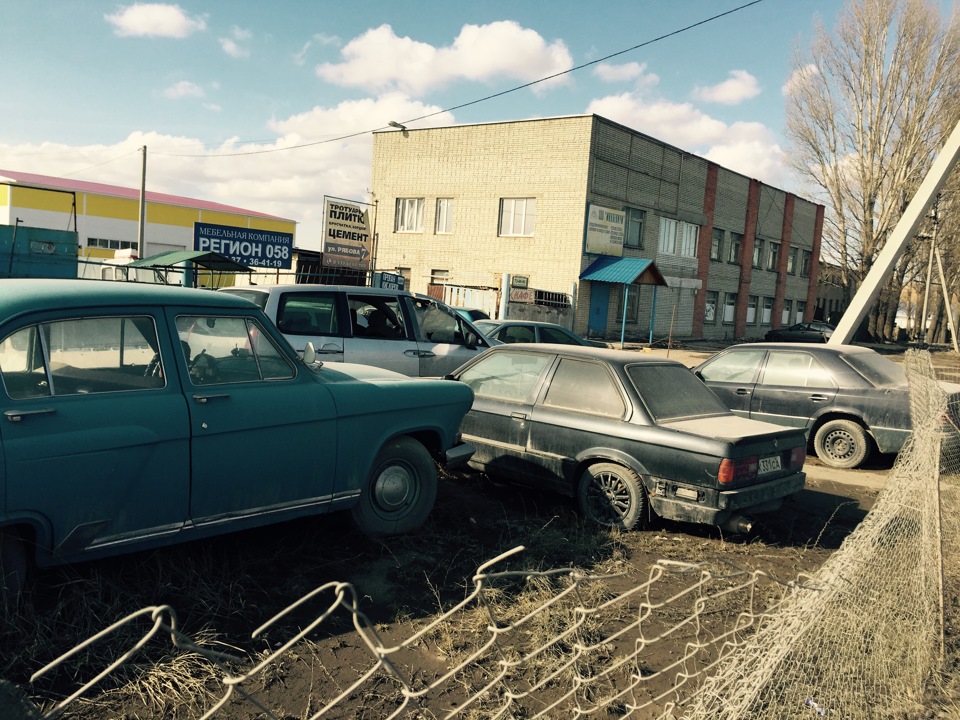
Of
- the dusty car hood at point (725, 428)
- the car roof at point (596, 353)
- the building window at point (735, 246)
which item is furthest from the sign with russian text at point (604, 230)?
the dusty car hood at point (725, 428)

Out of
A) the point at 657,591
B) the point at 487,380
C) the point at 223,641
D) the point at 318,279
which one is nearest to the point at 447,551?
the point at 657,591

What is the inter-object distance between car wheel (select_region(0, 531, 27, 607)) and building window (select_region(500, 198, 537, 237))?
2597cm

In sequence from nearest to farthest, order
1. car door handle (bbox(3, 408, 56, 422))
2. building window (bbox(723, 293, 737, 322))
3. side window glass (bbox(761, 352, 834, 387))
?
car door handle (bbox(3, 408, 56, 422)), side window glass (bbox(761, 352, 834, 387)), building window (bbox(723, 293, 737, 322))

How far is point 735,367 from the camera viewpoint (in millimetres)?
9828

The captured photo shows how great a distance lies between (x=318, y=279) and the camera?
71.9 feet

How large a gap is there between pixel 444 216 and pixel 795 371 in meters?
22.6

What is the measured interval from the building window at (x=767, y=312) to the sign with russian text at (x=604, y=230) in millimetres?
15985

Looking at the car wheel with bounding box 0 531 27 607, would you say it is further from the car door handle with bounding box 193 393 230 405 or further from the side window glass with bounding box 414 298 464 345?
the side window glass with bounding box 414 298 464 345

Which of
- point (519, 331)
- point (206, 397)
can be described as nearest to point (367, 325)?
point (206, 397)

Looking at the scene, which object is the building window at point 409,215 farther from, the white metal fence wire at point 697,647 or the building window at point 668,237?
the white metal fence wire at point 697,647

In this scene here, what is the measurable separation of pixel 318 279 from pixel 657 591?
1862 centimetres

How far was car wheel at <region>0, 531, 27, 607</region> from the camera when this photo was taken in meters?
3.32

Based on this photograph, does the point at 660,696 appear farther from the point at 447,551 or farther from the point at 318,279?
the point at 318,279

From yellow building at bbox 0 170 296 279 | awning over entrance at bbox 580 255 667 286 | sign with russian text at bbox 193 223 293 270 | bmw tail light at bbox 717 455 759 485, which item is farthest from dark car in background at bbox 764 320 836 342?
bmw tail light at bbox 717 455 759 485
